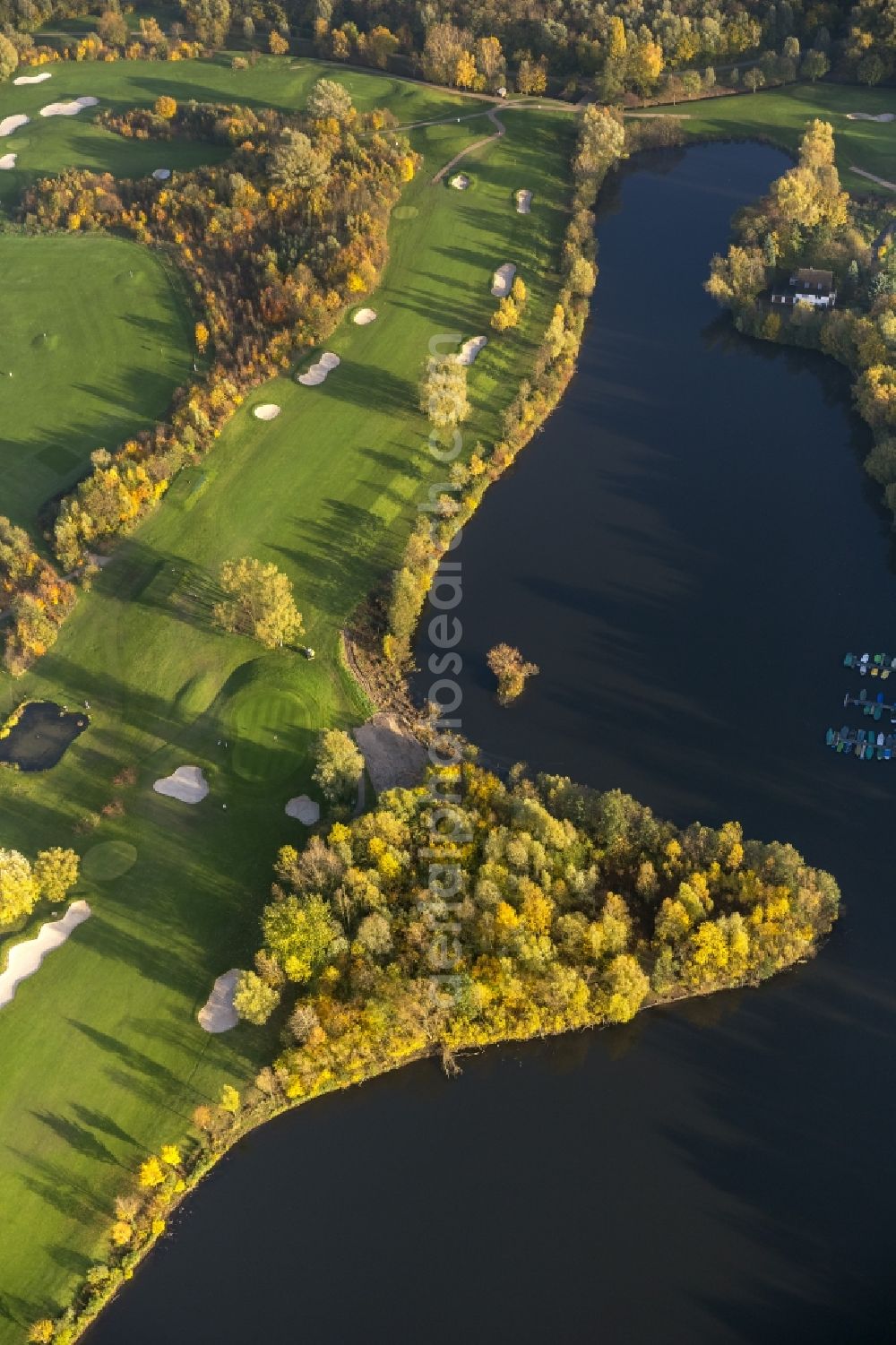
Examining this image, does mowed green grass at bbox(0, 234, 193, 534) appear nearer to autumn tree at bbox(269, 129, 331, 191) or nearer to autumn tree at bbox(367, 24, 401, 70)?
autumn tree at bbox(269, 129, 331, 191)

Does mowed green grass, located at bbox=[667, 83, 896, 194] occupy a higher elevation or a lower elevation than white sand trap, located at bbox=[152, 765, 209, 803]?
higher

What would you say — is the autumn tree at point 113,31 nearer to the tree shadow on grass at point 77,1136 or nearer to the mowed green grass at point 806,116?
the mowed green grass at point 806,116

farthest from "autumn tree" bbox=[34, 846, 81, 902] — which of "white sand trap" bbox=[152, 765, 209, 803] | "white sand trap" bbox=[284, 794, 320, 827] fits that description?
"white sand trap" bbox=[284, 794, 320, 827]

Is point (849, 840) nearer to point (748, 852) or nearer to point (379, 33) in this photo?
point (748, 852)

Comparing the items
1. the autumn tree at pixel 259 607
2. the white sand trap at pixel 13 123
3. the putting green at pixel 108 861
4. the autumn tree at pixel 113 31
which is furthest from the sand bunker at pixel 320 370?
the autumn tree at pixel 113 31

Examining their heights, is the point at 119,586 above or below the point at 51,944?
above

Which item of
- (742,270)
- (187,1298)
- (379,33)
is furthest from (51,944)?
(379,33)
